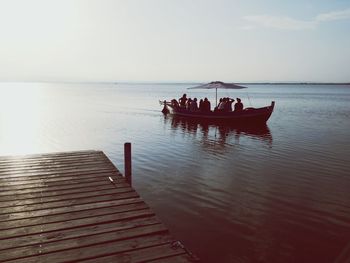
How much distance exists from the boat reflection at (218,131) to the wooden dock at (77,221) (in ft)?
40.8

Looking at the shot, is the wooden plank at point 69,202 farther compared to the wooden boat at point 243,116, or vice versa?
the wooden boat at point 243,116

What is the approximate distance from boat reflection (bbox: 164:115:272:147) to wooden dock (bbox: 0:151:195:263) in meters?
12.4

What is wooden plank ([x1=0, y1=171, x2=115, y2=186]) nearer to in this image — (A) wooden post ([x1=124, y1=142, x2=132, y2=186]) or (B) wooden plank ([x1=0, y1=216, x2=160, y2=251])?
(A) wooden post ([x1=124, y1=142, x2=132, y2=186])

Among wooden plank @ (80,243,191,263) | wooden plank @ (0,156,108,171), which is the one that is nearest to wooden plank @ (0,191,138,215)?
wooden plank @ (80,243,191,263)

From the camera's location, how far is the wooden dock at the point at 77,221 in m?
4.77

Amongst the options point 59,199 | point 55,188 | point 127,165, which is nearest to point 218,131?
point 127,165

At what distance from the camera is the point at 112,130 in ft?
85.4

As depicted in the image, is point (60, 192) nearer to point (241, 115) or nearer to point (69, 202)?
point (69, 202)

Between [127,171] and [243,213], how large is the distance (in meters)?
3.38

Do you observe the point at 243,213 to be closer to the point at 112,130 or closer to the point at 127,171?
the point at 127,171

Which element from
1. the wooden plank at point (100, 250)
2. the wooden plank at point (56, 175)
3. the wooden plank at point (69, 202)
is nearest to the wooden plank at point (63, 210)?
the wooden plank at point (69, 202)

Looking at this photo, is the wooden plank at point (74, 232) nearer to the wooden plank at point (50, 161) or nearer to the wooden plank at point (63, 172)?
the wooden plank at point (63, 172)

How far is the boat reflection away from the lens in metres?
21.4

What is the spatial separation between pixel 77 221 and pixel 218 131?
783 inches
